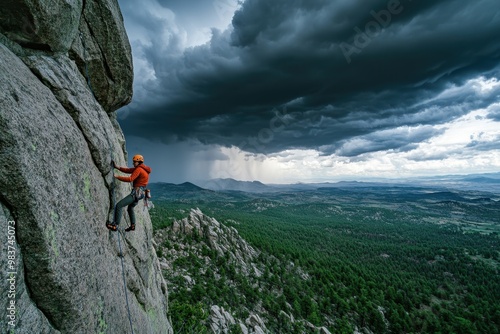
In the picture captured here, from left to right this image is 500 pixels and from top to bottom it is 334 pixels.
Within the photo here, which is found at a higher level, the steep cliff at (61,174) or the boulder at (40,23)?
the boulder at (40,23)

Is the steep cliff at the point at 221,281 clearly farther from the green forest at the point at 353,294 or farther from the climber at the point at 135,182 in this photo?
the climber at the point at 135,182

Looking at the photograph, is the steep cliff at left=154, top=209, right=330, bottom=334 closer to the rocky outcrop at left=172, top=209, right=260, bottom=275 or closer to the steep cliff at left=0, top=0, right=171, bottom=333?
the rocky outcrop at left=172, top=209, right=260, bottom=275

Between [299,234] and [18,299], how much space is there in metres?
175

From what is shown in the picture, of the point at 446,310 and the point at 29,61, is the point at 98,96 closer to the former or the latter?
the point at 29,61

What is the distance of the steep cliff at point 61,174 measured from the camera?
22.3ft

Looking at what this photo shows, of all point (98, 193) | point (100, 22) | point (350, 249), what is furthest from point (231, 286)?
point (350, 249)

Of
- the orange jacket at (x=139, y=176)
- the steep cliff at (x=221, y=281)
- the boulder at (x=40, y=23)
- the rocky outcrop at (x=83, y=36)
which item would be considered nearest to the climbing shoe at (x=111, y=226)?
the orange jacket at (x=139, y=176)

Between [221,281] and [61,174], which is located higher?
[61,174]

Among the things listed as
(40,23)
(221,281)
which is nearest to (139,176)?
(40,23)

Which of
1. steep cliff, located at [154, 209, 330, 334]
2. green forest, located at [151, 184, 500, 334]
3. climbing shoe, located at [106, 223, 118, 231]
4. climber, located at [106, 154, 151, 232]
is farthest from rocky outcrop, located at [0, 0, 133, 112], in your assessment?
steep cliff, located at [154, 209, 330, 334]

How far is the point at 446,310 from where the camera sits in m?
80.2

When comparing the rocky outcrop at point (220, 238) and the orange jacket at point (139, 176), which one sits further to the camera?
the rocky outcrop at point (220, 238)

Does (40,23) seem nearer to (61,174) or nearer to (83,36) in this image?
(83,36)

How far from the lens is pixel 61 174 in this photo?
8555 millimetres
